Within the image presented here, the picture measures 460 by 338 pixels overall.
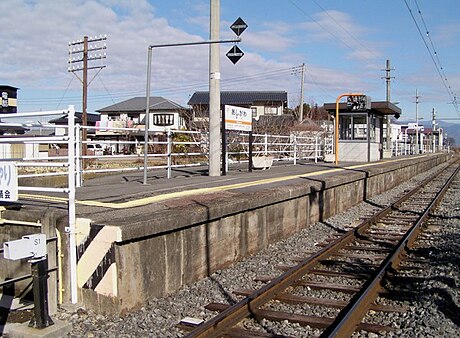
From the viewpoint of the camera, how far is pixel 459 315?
570 centimetres

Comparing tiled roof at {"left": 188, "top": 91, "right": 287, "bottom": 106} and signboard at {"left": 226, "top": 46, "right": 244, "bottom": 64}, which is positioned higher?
tiled roof at {"left": 188, "top": 91, "right": 287, "bottom": 106}

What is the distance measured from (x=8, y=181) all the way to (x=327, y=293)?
412cm

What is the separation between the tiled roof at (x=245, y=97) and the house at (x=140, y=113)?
4.07 meters

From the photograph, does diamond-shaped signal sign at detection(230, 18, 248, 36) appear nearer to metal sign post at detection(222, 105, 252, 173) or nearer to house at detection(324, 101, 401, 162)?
metal sign post at detection(222, 105, 252, 173)

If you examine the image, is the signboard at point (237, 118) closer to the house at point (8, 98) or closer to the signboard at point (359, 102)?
the signboard at point (359, 102)

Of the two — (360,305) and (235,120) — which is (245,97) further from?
(360,305)

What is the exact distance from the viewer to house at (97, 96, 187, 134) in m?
74.1

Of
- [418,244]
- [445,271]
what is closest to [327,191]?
[418,244]

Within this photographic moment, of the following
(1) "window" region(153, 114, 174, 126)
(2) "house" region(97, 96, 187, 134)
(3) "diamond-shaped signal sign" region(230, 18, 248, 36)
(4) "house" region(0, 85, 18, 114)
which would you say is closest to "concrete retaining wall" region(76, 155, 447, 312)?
(3) "diamond-shaped signal sign" region(230, 18, 248, 36)

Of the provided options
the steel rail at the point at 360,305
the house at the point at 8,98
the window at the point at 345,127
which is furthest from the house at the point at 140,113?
the steel rail at the point at 360,305

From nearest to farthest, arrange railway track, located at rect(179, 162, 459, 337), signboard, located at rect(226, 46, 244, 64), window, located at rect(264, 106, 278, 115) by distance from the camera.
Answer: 1. railway track, located at rect(179, 162, 459, 337)
2. signboard, located at rect(226, 46, 244, 64)
3. window, located at rect(264, 106, 278, 115)

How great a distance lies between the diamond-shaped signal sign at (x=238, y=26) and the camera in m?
12.3

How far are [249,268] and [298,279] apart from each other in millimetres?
960

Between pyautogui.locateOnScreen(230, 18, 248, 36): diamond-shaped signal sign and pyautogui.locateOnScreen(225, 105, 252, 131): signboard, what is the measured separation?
2781 mm
